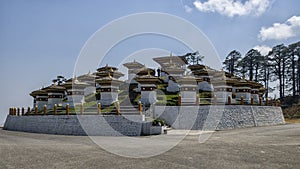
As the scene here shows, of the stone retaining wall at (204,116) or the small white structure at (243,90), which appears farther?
the small white structure at (243,90)

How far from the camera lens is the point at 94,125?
1972 cm

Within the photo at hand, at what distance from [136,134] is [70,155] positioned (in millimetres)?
9004

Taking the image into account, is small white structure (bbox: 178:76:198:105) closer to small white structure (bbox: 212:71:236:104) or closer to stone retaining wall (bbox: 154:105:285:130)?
stone retaining wall (bbox: 154:105:285:130)

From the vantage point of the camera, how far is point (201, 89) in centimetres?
3197

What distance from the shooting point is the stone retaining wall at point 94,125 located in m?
18.6

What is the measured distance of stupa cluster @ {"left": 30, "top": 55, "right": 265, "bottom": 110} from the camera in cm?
2458

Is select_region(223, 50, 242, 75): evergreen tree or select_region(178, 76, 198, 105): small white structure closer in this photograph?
select_region(178, 76, 198, 105): small white structure

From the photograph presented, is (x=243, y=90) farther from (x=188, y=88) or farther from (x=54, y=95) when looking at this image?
(x=54, y=95)

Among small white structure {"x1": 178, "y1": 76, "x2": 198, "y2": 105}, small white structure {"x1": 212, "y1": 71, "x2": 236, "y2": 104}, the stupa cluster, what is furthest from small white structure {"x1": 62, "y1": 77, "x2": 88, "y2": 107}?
small white structure {"x1": 212, "y1": 71, "x2": 236, "y2": 104}

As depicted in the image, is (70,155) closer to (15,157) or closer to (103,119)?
(15,157)

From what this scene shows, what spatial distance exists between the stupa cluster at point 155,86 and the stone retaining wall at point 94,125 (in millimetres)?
4655

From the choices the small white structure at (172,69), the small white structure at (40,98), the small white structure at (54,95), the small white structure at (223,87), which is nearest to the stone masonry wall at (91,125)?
the small white structure at (54,95)

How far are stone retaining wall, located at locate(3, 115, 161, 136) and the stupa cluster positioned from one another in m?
4.65

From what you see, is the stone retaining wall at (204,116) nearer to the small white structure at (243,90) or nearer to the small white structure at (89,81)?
the small white structure at (243,90)
